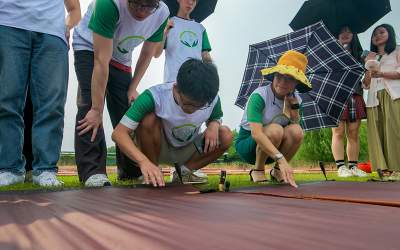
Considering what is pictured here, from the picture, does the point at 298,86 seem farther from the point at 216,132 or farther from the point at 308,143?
the point at 308,143

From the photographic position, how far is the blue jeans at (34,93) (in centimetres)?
221

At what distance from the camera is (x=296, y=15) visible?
4023mm

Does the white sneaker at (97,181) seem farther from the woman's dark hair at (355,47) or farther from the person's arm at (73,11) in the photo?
the woman's dark hair at (355,47)

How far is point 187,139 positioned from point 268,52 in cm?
129

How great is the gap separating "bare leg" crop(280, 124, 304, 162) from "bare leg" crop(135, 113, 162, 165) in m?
0.92

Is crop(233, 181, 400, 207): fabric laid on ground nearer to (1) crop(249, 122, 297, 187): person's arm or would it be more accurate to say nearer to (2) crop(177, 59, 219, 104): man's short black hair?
(1) crop(249, 122, 297, 187): person's arm

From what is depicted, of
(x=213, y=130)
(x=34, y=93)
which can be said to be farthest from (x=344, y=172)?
(x=34, y=93)

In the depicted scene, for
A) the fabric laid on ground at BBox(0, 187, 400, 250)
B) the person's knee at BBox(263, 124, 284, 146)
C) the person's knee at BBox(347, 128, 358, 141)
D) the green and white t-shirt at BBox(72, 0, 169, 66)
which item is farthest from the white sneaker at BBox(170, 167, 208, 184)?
the person's knee at BBox(347, 128, 358, 141)

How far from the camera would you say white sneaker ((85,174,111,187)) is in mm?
2312

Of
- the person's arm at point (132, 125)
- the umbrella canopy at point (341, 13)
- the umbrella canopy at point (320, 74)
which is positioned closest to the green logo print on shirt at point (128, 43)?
the person's arm at point (132, 125)

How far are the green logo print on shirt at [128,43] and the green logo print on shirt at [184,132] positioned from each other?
590 mm

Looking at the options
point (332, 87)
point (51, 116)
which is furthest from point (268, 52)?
point (51, 116)

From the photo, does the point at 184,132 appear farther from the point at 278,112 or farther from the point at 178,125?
the point at 278,112

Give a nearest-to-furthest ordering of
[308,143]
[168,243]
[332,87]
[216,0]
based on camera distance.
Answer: [168,243]
[332,87]
[216,0]
[308,143]
